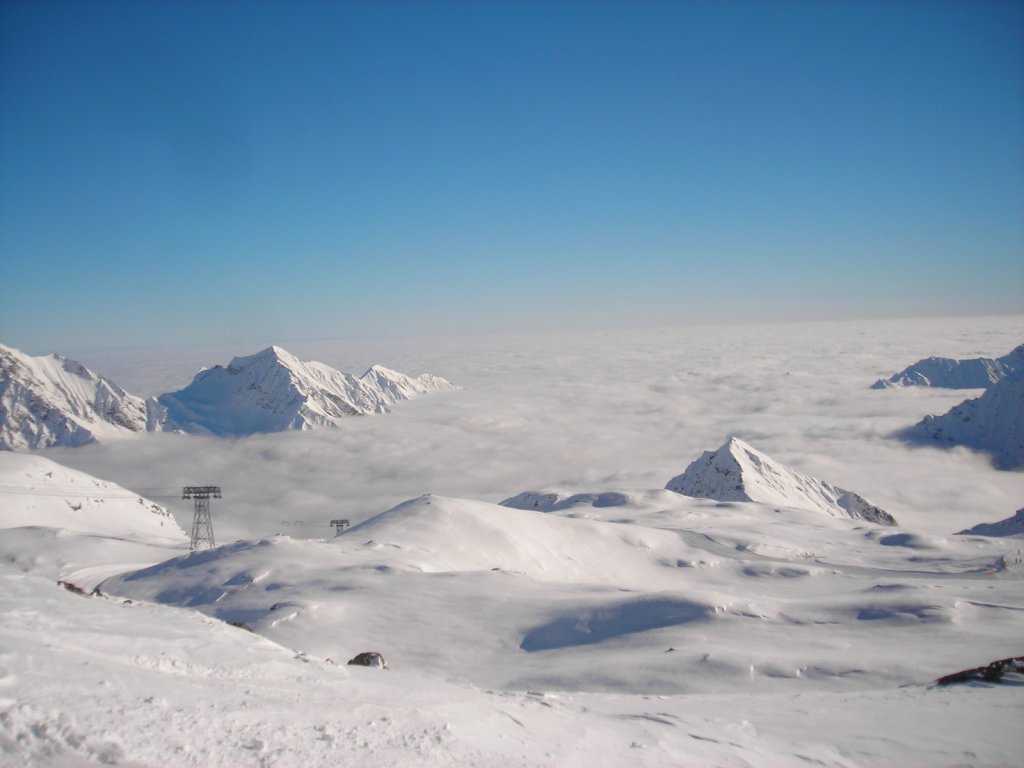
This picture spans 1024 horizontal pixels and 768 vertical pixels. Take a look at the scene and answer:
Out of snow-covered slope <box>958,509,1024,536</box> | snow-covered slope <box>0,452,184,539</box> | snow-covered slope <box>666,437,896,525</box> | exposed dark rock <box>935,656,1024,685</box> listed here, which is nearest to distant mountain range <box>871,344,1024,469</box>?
snow-covered slope <box>666,437,896,525</box>

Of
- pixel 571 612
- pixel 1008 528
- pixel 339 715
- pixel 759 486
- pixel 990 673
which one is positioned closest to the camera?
pixel 339 715

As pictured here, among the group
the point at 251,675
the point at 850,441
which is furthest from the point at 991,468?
the point at 251,675

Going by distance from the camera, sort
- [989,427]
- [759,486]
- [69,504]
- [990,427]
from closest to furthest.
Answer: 1. [69,504]
2. [759,486]
3. [990,427]
4. [989,427]

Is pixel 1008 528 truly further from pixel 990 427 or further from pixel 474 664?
pixel 990 427

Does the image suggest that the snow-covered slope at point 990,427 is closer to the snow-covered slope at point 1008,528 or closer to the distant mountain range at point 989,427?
the distant mountain range at point 989,427

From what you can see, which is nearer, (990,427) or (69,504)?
(69,504)

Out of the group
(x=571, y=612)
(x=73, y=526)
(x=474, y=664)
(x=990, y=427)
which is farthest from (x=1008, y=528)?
(x=990, y=427)

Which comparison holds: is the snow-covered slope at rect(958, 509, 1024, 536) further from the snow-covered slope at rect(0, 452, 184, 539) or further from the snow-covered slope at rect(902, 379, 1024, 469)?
the snow-covered slope at rect(902, 379, 1024, 469)
